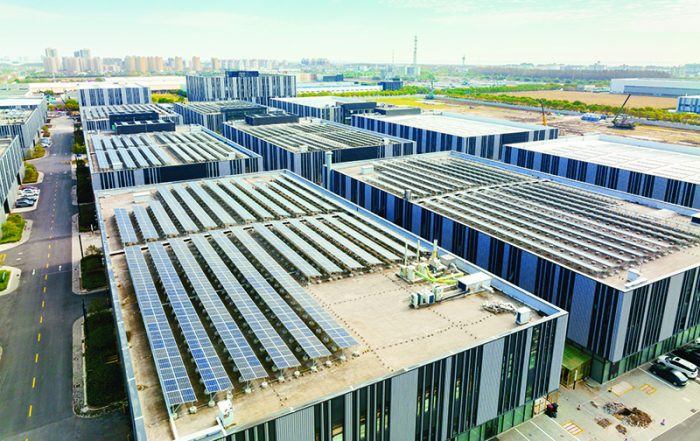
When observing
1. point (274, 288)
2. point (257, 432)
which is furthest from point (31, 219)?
point (257, 432)

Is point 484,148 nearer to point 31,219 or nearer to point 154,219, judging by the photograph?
point 154,219

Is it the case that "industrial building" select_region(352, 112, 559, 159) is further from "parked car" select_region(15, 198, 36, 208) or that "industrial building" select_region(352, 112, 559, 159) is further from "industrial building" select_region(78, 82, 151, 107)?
"industrial building" select_region(78, 82, 151, 107)

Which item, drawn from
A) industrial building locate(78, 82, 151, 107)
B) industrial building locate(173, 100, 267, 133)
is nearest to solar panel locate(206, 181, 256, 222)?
industrial building locate(173, 100, 267, 133)

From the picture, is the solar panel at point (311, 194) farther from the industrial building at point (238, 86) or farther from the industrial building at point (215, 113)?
the industrial building at point (238, 86)

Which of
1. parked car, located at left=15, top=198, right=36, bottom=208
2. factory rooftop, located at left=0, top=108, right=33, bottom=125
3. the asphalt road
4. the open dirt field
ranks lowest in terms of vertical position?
the asphalt road

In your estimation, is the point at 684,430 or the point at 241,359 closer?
the point at 241,359

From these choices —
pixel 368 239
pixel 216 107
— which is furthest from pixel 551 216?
pixel 216 107
